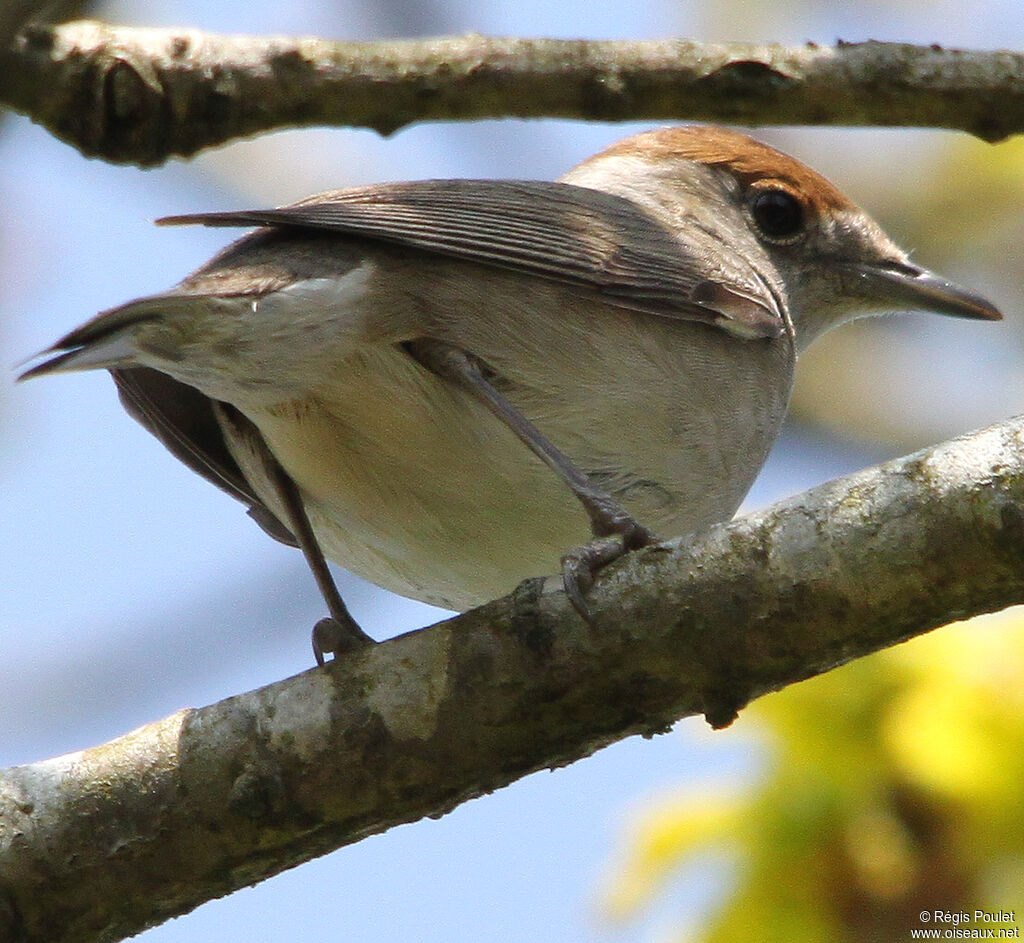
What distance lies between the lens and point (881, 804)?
13.6 ft

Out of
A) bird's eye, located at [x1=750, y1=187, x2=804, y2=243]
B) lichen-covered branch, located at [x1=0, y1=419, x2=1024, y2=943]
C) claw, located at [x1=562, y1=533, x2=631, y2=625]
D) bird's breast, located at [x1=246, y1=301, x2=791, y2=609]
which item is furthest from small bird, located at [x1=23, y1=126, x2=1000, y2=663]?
bird's eye, located at [x1=750, y1=187, x2=804, y2=243]

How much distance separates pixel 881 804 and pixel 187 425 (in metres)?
2.55

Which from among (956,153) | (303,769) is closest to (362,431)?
(303,769)

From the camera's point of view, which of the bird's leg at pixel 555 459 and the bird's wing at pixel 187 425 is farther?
the bird's wing at pixel 187 425

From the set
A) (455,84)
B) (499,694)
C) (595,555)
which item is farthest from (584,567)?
(455,84)

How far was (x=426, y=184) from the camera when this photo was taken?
448 cm

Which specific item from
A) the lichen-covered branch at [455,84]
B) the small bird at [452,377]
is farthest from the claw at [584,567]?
the lichen-covered branch at [455,84]

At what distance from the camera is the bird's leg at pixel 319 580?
4121 mm

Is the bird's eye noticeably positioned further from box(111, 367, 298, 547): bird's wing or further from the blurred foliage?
box(111, 367, 298, 547): bird's wing

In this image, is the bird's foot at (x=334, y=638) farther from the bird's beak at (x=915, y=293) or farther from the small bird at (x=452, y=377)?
the bird's beak at (x=915, y=293)

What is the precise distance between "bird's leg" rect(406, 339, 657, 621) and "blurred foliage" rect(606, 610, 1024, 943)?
3.38ft

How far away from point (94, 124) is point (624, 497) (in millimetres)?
1996

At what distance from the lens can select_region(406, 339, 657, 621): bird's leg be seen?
3.40 m

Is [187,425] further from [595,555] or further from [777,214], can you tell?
[777,214]
